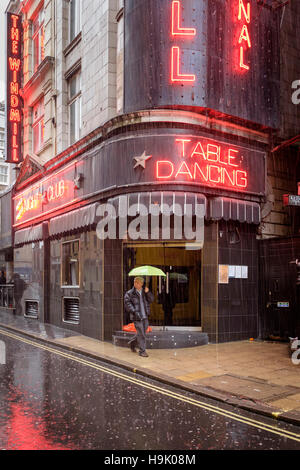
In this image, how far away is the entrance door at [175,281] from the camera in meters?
13.1

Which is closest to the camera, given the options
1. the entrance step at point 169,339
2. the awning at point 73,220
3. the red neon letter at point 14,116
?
the entrance step at point 169,339

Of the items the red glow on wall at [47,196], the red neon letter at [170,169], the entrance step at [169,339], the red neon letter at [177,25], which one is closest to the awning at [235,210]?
the red neon letter at [170,169]

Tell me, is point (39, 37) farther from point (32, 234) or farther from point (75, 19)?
point (32, 234)

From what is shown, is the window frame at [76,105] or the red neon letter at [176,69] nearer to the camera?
the red neon letter at [176,69]

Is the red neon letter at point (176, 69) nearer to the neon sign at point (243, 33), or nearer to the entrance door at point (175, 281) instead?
the neon sign at point (243, 33)

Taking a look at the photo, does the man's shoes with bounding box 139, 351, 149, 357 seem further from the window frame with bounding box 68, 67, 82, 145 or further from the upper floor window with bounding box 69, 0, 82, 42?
the upper floor window with bounding box 69, 0, 82, 42

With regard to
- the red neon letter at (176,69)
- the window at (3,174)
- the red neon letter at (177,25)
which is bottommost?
the red neon letter at (176,69)

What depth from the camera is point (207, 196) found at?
12609mm

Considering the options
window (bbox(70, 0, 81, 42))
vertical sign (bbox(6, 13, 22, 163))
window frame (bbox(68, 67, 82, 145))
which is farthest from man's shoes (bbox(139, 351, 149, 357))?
vertical sign (bbox(6, 13, 22, 163))

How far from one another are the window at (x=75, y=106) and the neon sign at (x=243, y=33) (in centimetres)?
650

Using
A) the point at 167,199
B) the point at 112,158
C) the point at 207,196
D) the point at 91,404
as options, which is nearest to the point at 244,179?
the point at 207,196

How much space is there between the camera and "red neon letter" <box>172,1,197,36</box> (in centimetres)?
1214
